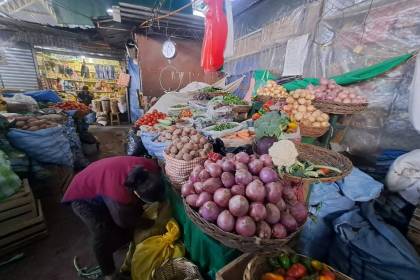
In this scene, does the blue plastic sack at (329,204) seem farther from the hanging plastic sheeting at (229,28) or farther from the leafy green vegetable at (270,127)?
the hanging plastic sheeting at (229,28)

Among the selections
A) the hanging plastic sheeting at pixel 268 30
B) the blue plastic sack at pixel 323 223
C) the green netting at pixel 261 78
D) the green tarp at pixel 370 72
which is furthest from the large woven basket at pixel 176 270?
the hanging plastic sheeting at pixel 268 30

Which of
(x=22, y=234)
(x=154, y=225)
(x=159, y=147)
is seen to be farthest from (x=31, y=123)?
(x=154, y=225)

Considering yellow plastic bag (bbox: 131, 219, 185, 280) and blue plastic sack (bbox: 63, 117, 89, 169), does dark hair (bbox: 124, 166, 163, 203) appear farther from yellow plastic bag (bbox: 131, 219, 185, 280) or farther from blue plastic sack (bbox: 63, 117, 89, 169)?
blue plastic sack (bbox: 63, 117, 89, 169)

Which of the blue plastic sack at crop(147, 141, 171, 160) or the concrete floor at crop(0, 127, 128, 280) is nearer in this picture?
the concrete floor at crop(0, 127, 128, 280)

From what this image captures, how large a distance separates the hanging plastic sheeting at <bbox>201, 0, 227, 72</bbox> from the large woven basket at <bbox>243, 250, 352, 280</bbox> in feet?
7.87

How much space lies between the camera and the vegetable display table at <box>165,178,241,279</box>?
129 cm

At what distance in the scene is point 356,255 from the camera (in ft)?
5.18

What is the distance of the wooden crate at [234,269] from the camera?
115cm

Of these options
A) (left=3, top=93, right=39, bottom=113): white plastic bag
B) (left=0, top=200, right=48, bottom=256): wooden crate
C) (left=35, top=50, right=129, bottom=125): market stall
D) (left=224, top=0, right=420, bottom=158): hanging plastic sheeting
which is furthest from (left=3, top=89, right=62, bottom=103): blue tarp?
(left=224, top=0, right=420, bottom=158): hanging plastic sheeting

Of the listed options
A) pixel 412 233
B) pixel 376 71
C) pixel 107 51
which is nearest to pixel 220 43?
pixel 376 71

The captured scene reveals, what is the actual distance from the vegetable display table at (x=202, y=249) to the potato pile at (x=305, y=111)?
5.77 feet

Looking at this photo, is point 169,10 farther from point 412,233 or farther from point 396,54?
point 412,233

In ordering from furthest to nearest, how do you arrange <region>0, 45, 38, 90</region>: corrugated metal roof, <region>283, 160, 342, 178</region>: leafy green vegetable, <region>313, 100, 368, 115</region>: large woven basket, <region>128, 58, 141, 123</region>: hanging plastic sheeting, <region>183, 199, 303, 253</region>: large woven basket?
<region>128, 58, 141, 123</region>: hanging plastic sheeting
<region>0, 45, 38, 90</region>: corrugated metal roof
<region>313, 100, 368, 115</region>: large woven basket
<region>283, 160, 342, 178</region>: leafy green vegetable
<region>183, 199, 303, 253</region>: large woven basket

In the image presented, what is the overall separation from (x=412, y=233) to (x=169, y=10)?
659 cm
